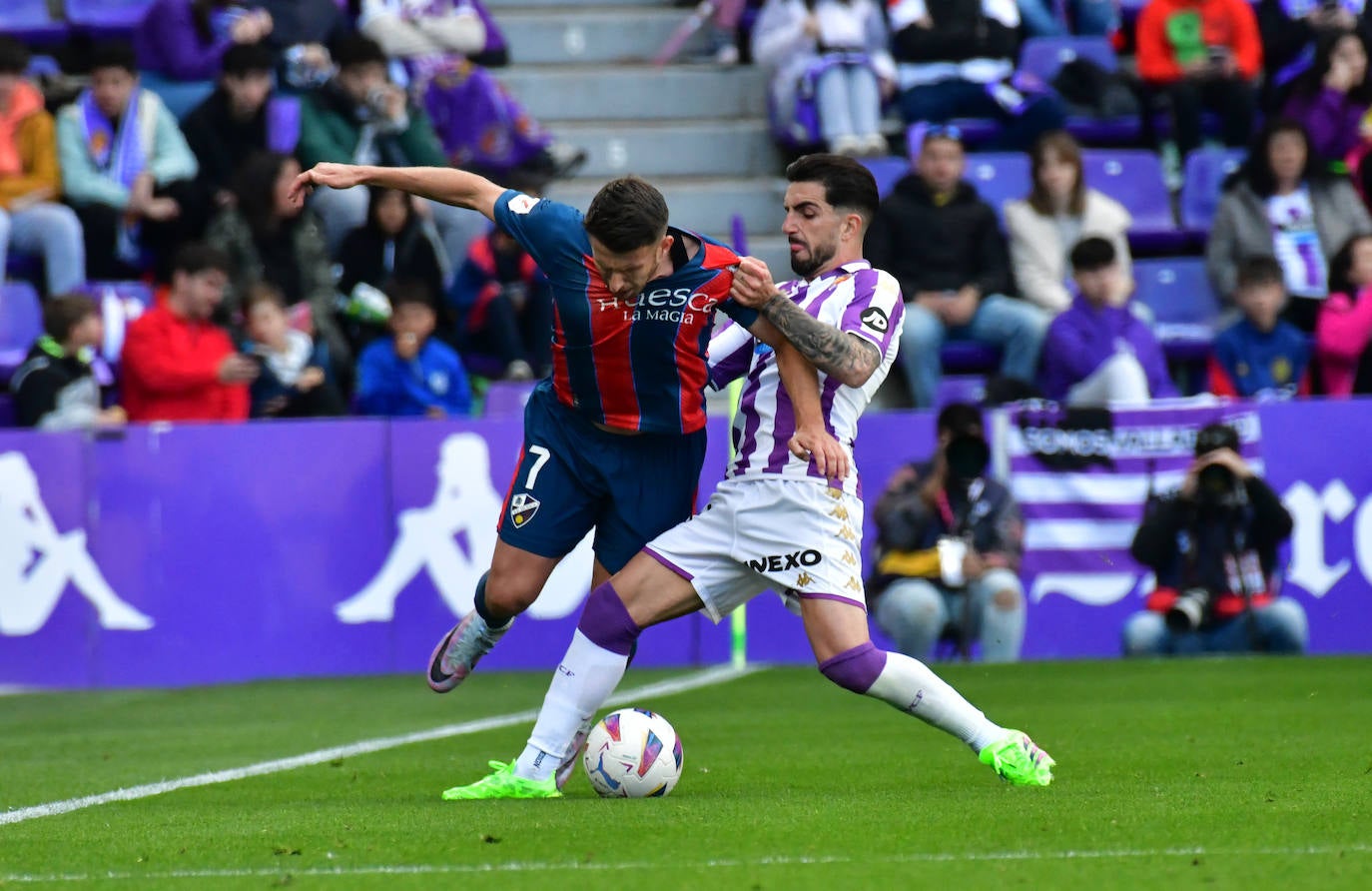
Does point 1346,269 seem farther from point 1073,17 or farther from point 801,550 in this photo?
point 801,550

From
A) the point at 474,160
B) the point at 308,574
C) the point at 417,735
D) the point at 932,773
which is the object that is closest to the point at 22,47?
the point at 474,160

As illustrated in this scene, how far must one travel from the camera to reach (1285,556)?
1130 cm

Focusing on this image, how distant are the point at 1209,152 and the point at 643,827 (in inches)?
414

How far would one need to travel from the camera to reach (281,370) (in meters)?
11.9

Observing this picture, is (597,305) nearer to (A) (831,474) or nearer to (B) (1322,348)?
(A) (831,474)

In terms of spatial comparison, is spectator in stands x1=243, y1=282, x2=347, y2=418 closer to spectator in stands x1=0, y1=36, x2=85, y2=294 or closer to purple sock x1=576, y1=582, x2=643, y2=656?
spectator in stands x1=0, y1=36, x2=85, y2=294

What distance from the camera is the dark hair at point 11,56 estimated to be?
1305cm

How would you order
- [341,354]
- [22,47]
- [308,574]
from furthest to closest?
1. [22,47]
2. [341,354]
3. [308,574]

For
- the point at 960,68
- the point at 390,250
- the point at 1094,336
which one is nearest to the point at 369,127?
the point at 390,250

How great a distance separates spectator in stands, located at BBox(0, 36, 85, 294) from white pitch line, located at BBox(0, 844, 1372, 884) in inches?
337

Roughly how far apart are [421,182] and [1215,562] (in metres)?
6.06

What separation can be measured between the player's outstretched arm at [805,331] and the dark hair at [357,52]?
8533 millimetres

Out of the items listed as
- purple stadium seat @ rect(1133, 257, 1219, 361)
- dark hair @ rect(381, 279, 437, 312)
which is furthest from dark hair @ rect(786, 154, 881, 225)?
purple stadium seat @ rect(1133, 257, 1219, 361)

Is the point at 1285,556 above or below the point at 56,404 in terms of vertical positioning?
below
